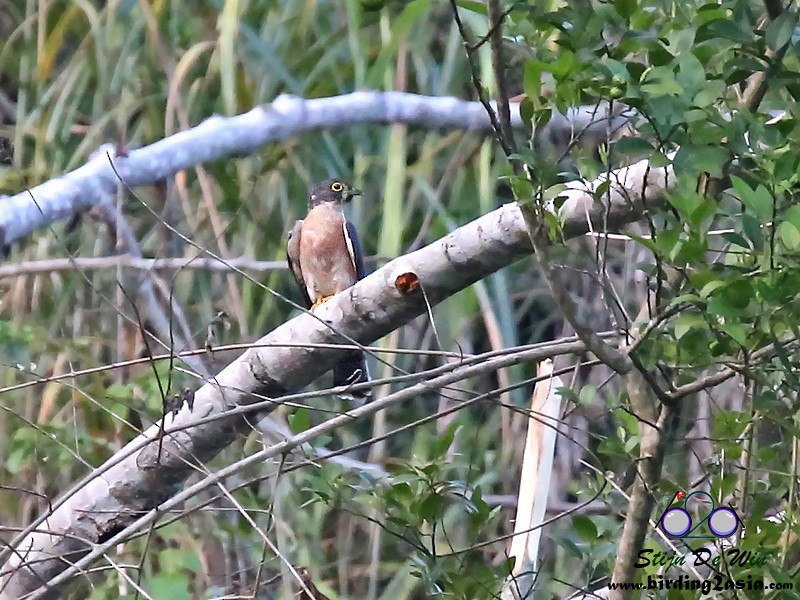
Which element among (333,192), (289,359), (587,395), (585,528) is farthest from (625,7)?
(333,192)

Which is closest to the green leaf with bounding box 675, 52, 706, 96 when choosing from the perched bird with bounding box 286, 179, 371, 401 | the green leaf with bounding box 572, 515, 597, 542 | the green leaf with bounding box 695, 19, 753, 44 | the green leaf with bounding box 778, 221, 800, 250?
the green leaf with bounding box 695, 19, 753, 44

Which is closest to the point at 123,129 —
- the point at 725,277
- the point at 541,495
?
the point at 541,495

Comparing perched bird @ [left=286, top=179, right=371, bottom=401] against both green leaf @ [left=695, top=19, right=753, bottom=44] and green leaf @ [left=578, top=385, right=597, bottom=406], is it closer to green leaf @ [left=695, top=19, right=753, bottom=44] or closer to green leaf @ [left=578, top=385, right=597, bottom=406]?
green leaf @ [left=578, top=385, right=597, bottom=406]

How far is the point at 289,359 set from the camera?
194 centimetres

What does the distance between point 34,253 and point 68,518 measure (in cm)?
160

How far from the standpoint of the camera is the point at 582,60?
3.91 ft

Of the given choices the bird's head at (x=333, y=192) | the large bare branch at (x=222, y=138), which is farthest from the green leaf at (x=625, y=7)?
the bird's head at (x=333, y=192)

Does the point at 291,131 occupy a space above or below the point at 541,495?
above

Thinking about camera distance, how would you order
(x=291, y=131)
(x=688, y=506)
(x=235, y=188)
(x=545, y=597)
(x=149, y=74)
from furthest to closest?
(x=149, y=74) → (x=235, y=188) → (x=291, y=131) → (x=545, y=597) → (x=688, y=506)

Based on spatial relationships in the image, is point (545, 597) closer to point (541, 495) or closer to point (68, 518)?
point (541, 495)

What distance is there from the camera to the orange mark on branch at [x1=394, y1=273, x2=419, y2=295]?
Answer: 1.82 meters

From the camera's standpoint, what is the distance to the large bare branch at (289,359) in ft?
5.69

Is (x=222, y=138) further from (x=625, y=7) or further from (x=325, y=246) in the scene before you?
(x=625, y=7)

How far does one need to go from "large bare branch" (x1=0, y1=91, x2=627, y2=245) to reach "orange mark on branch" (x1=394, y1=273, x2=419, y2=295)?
566mm
